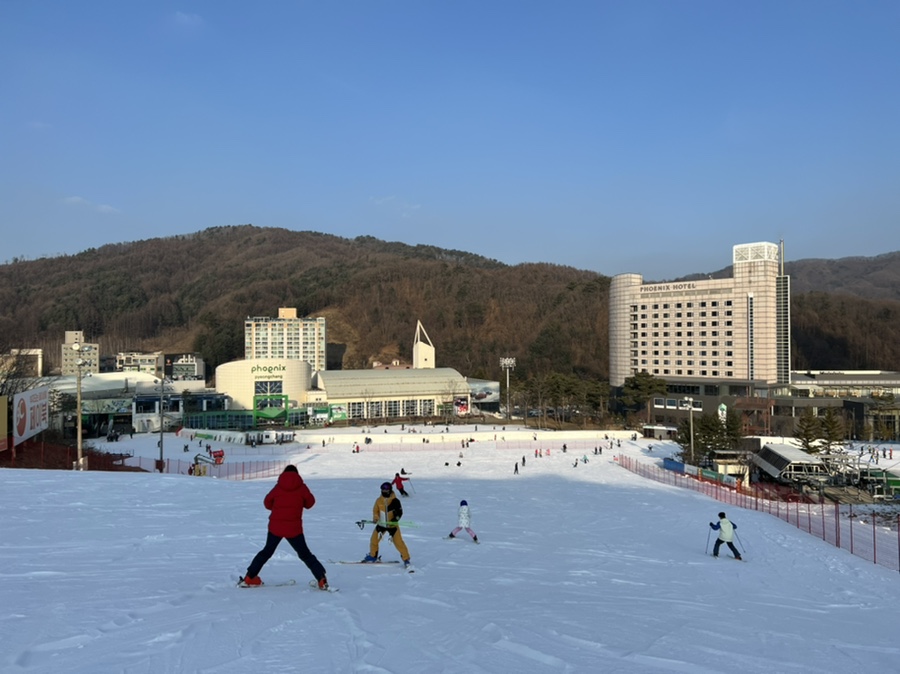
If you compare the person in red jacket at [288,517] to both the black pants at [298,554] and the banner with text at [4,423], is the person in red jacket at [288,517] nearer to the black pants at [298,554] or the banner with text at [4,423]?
the black pants at [298,554]

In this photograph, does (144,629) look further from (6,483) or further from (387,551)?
(6,483)

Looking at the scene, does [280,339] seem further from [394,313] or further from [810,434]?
[810,434]

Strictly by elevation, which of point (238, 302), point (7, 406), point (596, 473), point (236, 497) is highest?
point (238, 302)

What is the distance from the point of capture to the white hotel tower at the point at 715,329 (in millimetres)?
63281

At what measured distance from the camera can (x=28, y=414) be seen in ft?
72.5

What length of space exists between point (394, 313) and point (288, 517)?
12415 cm

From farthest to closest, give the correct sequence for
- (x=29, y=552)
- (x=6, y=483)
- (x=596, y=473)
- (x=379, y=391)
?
(x=379, y=391)
(x=596, y=473)
(x=6, y=483)
(x=29, y=552)

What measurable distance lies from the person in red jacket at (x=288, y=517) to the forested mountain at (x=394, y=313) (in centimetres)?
8066

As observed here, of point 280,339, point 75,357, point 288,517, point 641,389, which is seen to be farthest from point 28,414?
point 75,357

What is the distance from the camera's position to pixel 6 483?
43.3ft

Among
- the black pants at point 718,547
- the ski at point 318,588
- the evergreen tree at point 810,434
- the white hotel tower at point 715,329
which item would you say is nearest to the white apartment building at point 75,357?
the white hotel tower at point 715,329

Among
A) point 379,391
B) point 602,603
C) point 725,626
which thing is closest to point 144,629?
point 602,603

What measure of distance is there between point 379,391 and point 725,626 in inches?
2428

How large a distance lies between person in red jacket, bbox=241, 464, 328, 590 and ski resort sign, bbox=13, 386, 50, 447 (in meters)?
18.3
